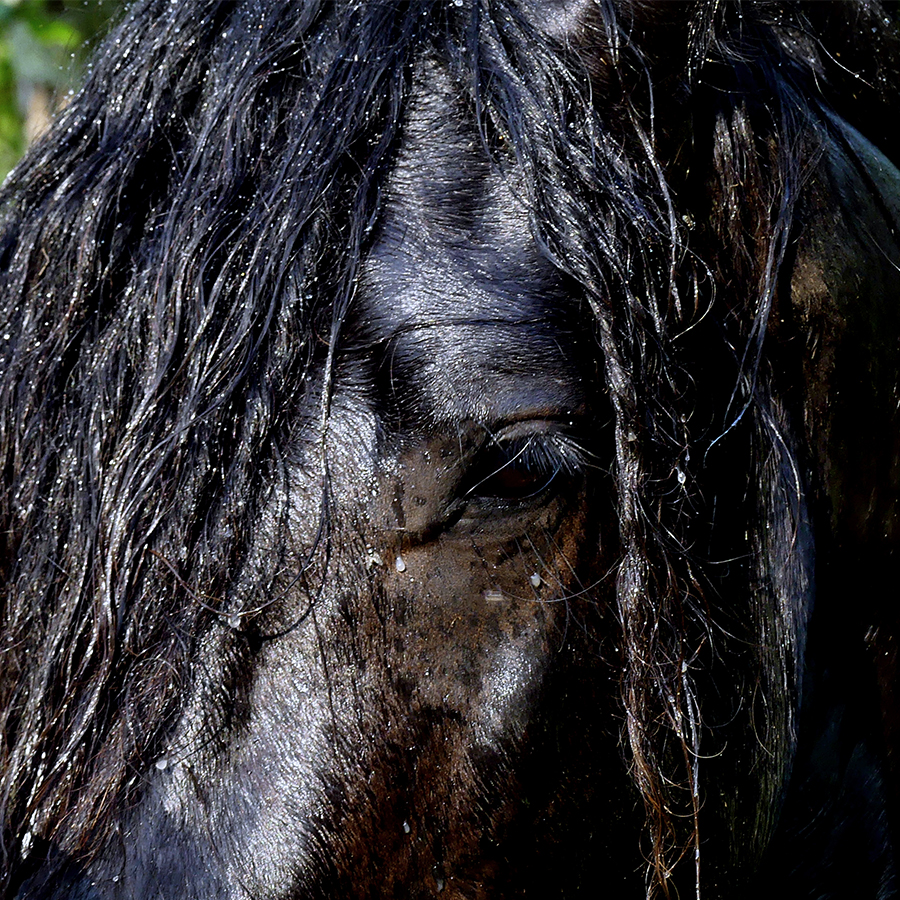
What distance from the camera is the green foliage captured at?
79.4 inches

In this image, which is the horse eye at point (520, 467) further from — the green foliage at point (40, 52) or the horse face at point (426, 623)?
the green foliage at point (40, 52)

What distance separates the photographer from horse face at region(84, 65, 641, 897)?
117 centimetres

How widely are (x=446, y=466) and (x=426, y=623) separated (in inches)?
6.9

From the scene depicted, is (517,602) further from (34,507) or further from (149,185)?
(149,185)

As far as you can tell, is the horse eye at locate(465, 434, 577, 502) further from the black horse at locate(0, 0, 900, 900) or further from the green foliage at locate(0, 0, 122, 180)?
the green foliage at locate(0, 0, 122, 180)

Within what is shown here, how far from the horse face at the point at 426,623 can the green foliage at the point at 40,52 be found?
90 cm

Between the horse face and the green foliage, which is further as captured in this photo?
the green foliage

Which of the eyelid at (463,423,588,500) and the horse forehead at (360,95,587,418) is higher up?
the horse forehead at (360,95,587,418)

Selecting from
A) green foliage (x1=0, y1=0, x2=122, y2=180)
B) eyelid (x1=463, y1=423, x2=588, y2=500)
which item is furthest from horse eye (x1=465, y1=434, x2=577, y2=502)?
green foliage (x1=0, y1=0, x2=122, y2=180)

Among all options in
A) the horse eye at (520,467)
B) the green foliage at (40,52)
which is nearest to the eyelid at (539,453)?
the horse eye at (520,467)

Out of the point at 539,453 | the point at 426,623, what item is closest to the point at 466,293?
the point at 539,453

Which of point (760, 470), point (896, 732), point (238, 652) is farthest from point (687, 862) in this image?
point (238, 652)

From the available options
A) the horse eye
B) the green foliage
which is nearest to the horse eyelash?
the horse eye

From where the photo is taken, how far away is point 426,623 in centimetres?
123
